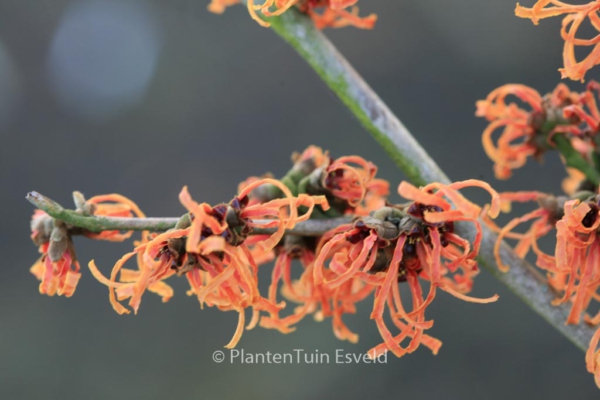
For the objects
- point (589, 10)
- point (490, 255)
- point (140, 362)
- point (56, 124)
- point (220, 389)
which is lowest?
point (490, 255)

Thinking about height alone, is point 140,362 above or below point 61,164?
below

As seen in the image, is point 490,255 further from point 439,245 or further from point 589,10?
point 589,10

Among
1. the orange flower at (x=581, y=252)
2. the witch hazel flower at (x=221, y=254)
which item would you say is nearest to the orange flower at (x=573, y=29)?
the orange flower at (x=581, y=252)

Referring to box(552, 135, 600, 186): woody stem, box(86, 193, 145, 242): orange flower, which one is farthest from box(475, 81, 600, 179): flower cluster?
box(86, 193, 145, 242): orange flower

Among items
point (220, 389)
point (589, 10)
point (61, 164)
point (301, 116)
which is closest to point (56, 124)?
point (61, 164)

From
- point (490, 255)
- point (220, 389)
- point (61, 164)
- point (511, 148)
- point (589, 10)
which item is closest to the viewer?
point (589, 10)

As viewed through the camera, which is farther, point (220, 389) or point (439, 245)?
point (220, 389)
